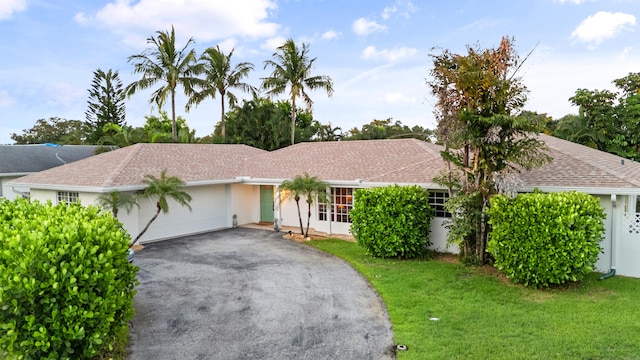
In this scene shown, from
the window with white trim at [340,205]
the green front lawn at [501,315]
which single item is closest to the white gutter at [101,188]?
the window with white trim at [340,205]

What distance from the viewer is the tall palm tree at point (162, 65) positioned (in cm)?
2536

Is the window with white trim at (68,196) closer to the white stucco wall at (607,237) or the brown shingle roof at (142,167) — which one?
the brown shingle roof at (142,167)

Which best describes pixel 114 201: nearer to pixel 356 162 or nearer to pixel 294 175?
pixel 294 175

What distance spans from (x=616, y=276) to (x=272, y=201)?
523 inches

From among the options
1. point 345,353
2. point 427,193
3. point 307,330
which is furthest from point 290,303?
point 427,193

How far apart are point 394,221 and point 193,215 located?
9260mm

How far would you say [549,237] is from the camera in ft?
29.2

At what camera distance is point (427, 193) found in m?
12.5

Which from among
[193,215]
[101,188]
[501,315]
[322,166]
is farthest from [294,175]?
[501,315]

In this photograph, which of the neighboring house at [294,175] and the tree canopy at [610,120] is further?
the tree canopy at [610,120]

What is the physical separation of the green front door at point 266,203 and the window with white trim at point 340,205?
3313 mm

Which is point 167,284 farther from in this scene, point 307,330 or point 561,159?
point 561,159

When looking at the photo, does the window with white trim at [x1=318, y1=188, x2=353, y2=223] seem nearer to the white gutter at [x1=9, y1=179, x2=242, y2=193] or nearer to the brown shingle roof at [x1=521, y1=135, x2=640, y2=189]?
the white gutter at [x1=9, y1=179, x2=242, y2=193]

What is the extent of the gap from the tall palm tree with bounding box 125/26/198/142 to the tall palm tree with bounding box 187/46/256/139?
242 cm
